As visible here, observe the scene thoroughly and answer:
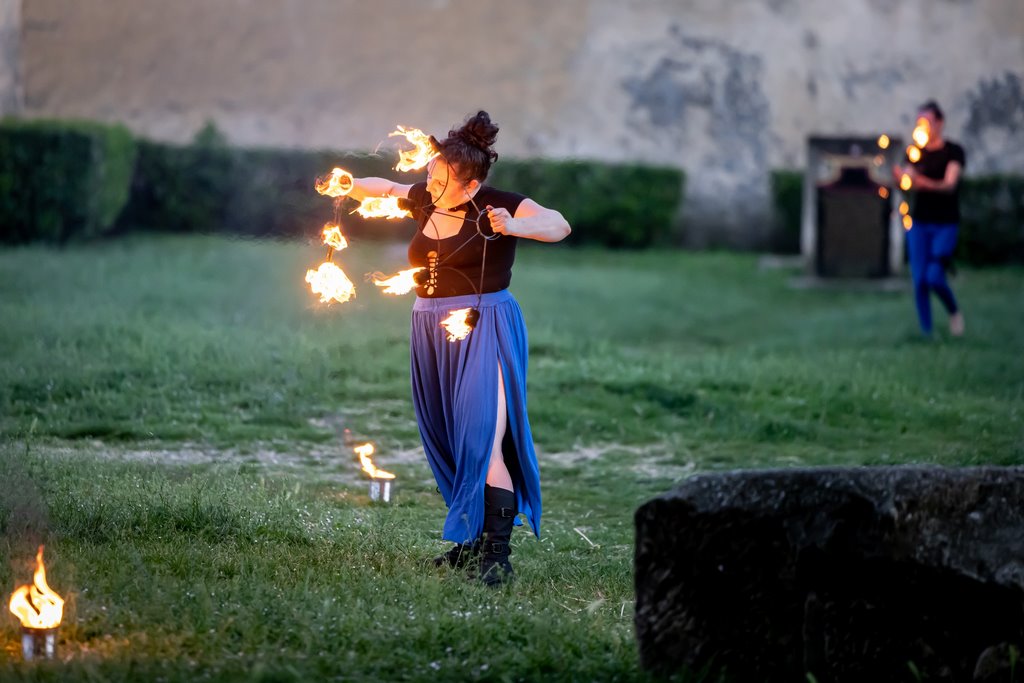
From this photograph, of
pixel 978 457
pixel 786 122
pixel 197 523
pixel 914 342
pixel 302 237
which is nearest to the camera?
pixel 197 523

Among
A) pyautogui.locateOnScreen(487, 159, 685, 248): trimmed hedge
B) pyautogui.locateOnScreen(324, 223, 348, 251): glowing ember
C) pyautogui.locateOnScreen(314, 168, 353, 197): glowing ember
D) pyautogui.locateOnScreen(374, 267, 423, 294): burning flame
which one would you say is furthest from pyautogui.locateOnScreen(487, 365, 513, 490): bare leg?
pyautogui.locateOnScreen(487, 159, 685, 248): trimmed hedge

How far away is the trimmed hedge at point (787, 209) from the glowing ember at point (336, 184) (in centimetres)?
1813

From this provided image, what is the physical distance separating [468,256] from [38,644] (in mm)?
2439

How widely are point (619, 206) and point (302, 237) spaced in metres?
5.66

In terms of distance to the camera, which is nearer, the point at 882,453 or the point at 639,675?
the point at 639,675

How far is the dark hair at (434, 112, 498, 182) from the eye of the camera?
6.07 meters

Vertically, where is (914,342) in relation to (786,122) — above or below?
below

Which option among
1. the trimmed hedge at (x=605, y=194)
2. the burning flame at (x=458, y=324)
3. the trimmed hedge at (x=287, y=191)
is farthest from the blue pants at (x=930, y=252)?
the trimmed hedge at (x=605, y=194)

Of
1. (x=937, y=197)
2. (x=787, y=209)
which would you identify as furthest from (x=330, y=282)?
(x=787, y=209)

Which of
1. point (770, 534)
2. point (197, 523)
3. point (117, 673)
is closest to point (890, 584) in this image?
point (770, 534)

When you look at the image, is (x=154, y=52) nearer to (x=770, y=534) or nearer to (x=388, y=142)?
(x=388, y=142)

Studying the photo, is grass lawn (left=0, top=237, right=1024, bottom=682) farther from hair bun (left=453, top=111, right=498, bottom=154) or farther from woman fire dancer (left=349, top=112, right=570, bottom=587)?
hair bun (left=453, top=111, right=498, bottom=154)

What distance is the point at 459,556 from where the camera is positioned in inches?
239

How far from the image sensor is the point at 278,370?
11.1 metres
